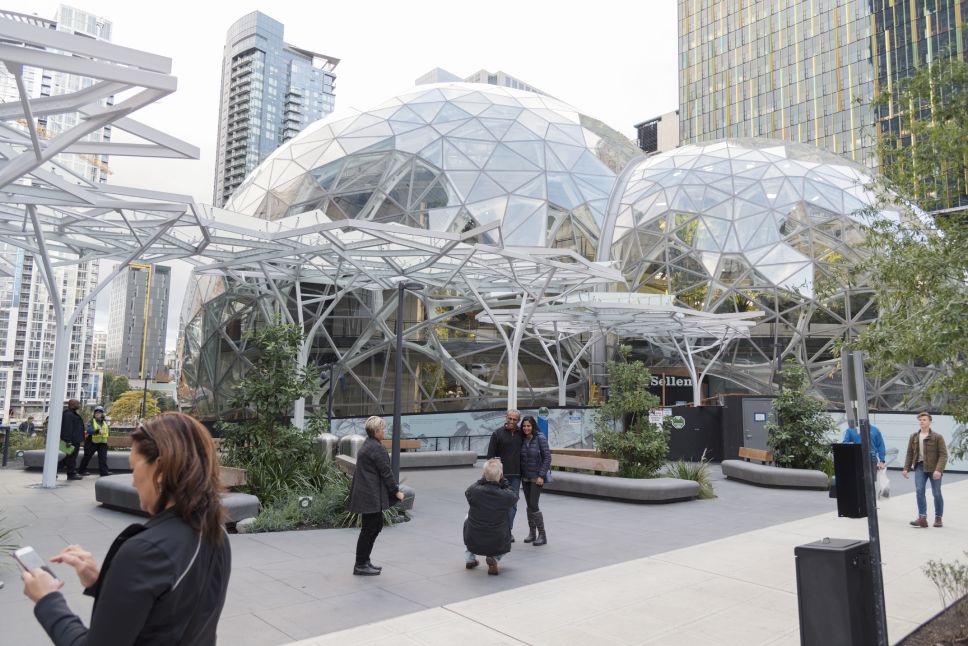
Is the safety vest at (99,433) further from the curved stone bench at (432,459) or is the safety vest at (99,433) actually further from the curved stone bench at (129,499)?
the curved stone bench at (432,459)

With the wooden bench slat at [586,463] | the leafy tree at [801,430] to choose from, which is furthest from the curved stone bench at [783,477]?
the wooden bench slat at [586,463]

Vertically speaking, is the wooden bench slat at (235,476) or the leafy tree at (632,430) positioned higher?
the leafy tree at (632,430)

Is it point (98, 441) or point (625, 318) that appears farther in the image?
point (625, 318)

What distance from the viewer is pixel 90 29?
570 feet

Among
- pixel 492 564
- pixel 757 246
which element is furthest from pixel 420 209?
pixel 492 564

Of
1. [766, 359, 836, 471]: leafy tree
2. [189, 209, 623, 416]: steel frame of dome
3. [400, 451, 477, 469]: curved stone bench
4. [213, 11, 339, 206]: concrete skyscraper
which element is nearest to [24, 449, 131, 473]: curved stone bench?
[189, 209, 623, 416]: steel frame of dome

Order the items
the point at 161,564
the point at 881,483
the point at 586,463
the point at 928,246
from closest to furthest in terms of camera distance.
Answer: the point at 161,564 < the point at 928,246 < the point at 881,483 < the point at 586,463

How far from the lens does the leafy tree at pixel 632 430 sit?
1508 cm

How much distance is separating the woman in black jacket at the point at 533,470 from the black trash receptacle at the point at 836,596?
478 cm

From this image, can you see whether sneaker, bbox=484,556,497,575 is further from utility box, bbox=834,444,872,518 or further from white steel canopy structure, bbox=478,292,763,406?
white steel canopy structure, bbox=478,292,763,406

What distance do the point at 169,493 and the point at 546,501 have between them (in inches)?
488

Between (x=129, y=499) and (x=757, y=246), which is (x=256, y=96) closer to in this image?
(x=757, y=246)

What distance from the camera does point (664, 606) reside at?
21.7ft

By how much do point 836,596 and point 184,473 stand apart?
4.50 meters
